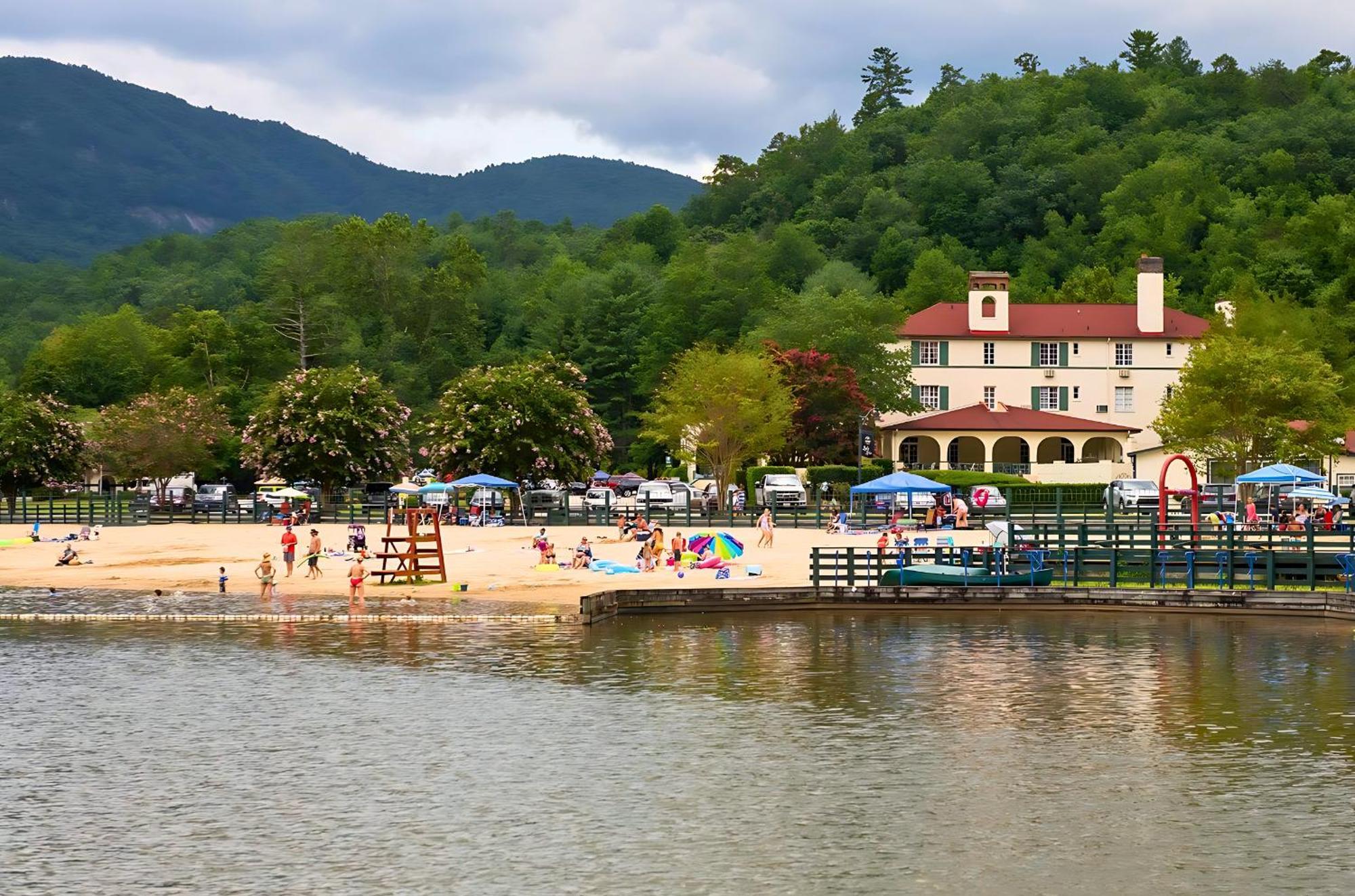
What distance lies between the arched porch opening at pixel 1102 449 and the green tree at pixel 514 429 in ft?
106

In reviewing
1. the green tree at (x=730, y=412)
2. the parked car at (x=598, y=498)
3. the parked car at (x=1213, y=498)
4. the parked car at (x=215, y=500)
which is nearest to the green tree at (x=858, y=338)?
the green tree at (x=730, y=412)

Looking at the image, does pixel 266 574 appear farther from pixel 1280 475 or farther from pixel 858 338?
pixel 858 338

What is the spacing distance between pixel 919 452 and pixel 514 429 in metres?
28.8

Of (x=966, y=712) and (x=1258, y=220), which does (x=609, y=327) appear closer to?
(x=1258, y=220)

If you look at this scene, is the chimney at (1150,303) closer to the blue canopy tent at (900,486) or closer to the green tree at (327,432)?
the blue canopy tent at (900,486)

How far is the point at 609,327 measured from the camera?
424ft

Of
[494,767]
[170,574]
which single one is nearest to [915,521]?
[170,574]

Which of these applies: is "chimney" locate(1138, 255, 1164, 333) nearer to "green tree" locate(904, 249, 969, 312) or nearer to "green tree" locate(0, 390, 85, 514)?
"green tree" locate(904, 249, 969, 312)

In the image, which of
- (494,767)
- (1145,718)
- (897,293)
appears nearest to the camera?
(494,767)

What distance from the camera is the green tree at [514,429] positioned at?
80188mm

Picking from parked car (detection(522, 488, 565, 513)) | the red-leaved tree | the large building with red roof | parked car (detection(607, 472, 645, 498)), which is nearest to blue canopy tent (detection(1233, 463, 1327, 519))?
parked car (detection(522, 488, 565, 513))

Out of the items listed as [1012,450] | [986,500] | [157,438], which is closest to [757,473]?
[986,500]

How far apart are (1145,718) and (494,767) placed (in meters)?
10.9

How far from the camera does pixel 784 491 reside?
7956 cm
